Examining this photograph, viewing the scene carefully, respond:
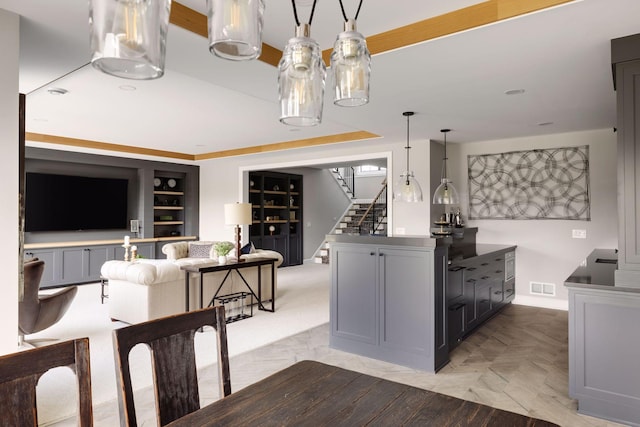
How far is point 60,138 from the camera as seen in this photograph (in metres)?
6.98

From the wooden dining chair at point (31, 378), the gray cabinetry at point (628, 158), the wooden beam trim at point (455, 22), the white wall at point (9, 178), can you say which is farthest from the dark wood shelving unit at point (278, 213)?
the wooden dining chair at point (31, 378)

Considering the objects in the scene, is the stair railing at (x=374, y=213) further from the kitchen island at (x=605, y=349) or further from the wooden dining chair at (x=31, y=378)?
the wooden dining chair at (x=31, y=378)

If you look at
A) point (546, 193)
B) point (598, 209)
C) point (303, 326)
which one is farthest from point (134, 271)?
point (598, 209)

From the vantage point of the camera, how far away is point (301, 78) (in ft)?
3.41

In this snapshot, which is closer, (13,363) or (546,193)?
(13,363)

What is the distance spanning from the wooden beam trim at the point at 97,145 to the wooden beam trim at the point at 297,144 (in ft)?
2.56

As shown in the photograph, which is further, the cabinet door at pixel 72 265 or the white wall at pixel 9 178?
the cabinet door at pixel 72 265

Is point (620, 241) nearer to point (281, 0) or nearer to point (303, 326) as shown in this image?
point (281, 0)

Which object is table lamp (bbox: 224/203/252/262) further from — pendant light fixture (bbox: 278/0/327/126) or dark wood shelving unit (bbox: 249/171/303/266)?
pendant light fixture (bbox: 278/0/327/126)

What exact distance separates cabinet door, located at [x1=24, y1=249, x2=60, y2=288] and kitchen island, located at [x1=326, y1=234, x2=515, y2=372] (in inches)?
223

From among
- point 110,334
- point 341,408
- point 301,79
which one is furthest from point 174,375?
point 110,334

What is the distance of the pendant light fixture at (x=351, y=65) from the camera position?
1.08m

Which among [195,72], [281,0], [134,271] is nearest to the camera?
[281,0]

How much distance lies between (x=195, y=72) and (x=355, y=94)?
2442 mm
